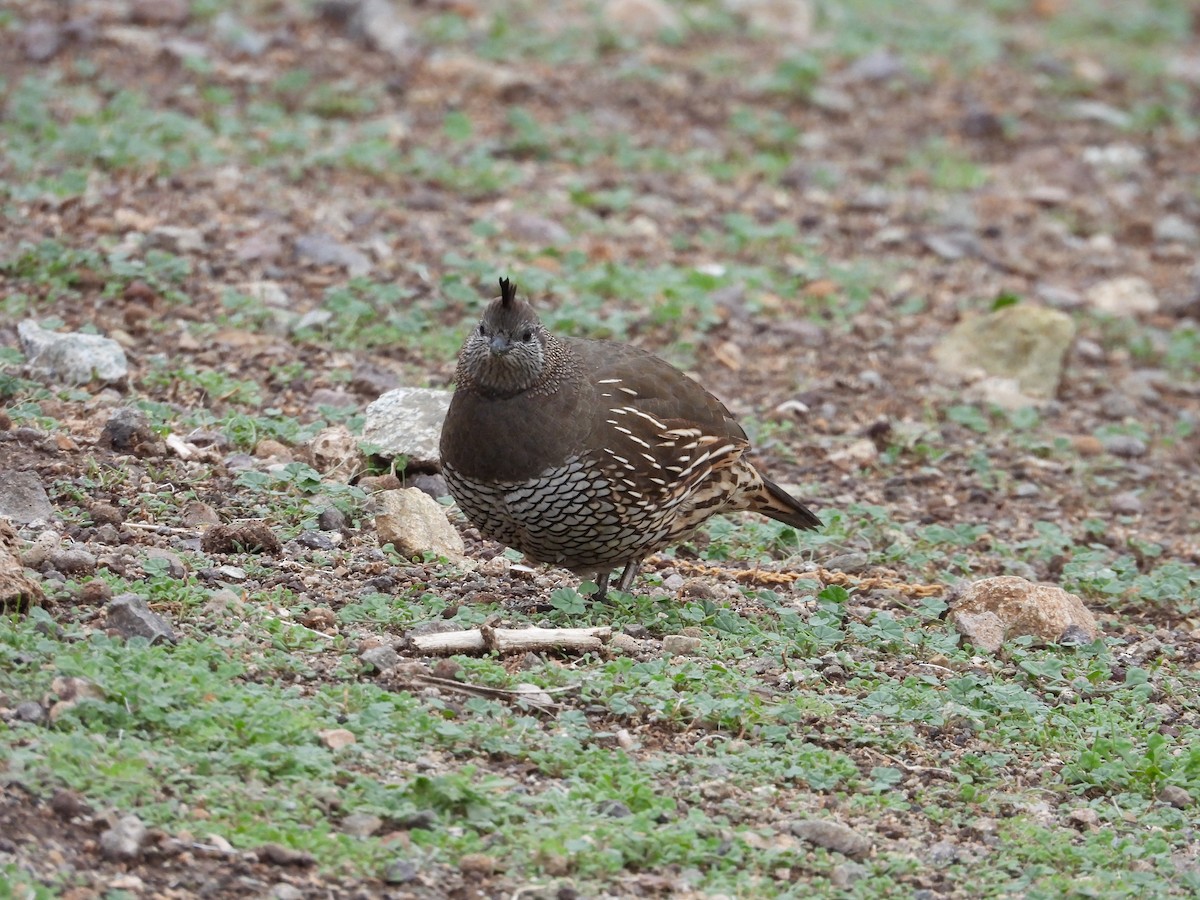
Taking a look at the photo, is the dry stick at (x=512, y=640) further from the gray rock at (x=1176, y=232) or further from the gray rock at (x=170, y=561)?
the gray rock at (x=1176, y=232)

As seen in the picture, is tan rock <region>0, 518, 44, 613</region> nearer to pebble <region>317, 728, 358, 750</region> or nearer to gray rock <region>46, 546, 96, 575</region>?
gray rock <region>46, 546, 96, 575</region>

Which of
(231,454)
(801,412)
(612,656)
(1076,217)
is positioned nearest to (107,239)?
(231,454)

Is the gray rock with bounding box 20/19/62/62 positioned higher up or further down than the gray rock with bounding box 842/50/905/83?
further down

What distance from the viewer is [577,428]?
246 inches

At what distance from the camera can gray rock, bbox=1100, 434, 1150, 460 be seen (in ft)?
30.2

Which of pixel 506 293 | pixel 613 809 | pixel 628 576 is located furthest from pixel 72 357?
pixel 613 809

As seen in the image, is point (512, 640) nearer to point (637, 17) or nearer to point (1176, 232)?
point (1176, 232)

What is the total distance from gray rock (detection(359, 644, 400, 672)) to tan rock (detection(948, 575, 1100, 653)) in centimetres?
233

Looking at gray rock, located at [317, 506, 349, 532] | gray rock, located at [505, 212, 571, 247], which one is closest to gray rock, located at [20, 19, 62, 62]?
gray rock, located at [505, 212, 571, 247]

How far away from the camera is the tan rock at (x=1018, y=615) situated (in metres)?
6.58

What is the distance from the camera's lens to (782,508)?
23.6 feet

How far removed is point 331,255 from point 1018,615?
4.43 metres

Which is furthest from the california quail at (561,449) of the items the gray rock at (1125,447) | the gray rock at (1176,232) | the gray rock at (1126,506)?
the gray rock at (1176,232)

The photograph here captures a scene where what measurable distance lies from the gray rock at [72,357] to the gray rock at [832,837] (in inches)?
159
